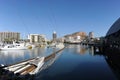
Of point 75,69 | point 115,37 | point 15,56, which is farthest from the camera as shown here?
point 15,56

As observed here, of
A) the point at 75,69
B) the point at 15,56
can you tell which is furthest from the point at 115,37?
the point at 15,56

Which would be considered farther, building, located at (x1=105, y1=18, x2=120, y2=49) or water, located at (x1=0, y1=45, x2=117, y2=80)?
building, located at (x1=105, y1=18, x2=120, y2=49)

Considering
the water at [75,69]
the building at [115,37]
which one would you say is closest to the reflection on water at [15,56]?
the water at [75,69]

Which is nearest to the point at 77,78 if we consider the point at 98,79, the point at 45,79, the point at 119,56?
the point at 98,79

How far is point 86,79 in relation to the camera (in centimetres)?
2603

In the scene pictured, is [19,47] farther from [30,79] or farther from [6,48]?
[30,79]

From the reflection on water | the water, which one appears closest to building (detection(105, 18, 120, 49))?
the water

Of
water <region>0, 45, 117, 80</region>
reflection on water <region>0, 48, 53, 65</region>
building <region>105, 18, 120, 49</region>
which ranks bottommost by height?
water <region>0, 45, 117, 80</region>

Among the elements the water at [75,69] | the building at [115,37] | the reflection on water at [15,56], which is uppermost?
the building at [115,37]

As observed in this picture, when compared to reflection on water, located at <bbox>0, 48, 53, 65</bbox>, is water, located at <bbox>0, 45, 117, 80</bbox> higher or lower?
lower

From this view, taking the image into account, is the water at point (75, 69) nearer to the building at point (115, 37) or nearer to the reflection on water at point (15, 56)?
the reflection on water at point (15, 56)

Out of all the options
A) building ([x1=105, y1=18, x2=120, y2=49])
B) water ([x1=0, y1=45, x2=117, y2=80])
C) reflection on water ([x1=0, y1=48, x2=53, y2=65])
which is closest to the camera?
water ([x1=0, y1=45, x2=117, y2=80])

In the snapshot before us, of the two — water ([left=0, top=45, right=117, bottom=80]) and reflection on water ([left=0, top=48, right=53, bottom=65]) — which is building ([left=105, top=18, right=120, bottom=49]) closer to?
water ([left=0, top=45, right=117, bottom=80])

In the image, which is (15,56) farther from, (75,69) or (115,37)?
(115,37)
